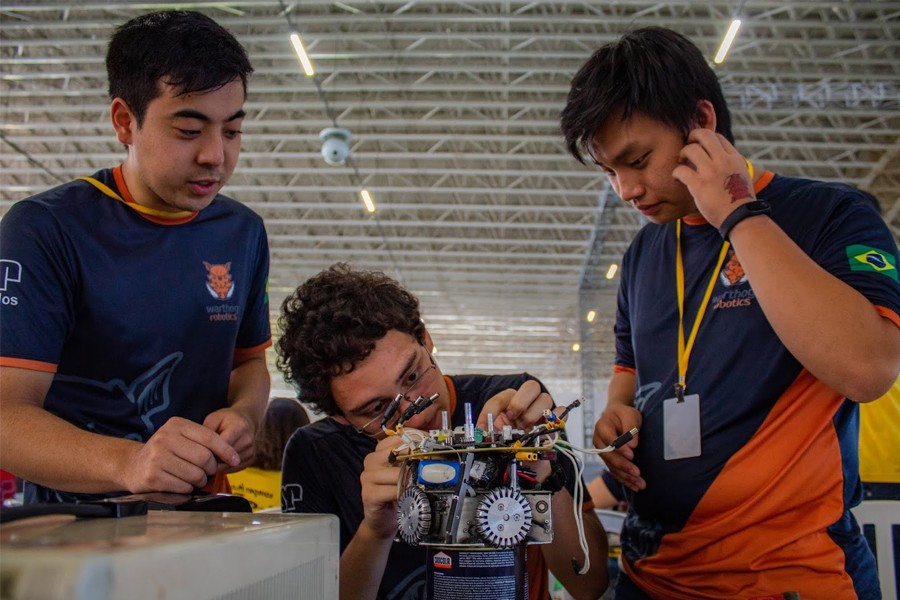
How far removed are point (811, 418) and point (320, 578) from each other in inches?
34.1

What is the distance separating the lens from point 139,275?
4.67ft

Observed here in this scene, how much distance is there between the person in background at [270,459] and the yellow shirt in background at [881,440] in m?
1.90

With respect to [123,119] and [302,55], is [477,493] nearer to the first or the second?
[123,119]

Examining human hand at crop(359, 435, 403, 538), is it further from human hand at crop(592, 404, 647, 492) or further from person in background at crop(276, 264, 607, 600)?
human hand at crop(592, 404, 647, 492)

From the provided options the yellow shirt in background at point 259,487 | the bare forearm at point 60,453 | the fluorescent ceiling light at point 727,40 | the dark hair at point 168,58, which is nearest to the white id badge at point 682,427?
the bare forearm at point 60,453

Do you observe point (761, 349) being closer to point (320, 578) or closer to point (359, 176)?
point (320, 578)

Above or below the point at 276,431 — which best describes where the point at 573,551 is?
below

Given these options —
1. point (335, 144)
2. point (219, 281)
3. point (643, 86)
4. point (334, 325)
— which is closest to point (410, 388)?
point (334, 325)

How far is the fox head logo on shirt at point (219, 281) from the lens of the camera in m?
1.54

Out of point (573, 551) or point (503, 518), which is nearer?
point (503, 518)

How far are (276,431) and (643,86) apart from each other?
2082mm

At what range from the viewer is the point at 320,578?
75 centimetres

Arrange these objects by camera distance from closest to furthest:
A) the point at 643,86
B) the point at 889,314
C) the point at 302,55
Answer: the point at 889,314 → the point at 643,86 → the point at 302,55

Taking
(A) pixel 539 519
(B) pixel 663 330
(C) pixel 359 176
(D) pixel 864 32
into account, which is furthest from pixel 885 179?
(A) pixel 539 519
